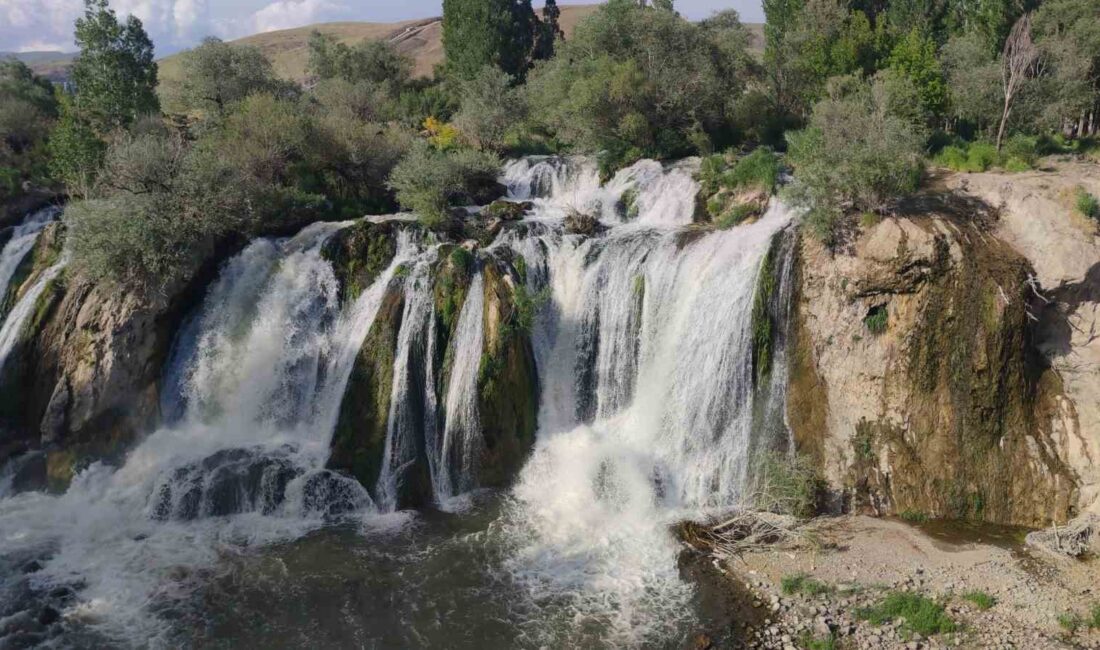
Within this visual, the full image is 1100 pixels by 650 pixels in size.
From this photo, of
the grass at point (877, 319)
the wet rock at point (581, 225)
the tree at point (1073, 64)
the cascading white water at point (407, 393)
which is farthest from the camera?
the tree at point (1073, 64)

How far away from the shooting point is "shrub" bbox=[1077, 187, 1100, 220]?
50.6ft

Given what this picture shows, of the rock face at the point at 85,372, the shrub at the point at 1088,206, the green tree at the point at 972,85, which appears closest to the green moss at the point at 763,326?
the shrub at the point at 1088,206

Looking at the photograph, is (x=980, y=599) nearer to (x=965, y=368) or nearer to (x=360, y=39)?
(x=965, y=368)

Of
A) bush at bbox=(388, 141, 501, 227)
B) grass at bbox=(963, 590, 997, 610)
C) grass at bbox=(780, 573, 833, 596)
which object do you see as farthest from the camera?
bush at bbox=(388, 141, 501, 227)

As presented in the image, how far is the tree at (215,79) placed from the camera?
120ft

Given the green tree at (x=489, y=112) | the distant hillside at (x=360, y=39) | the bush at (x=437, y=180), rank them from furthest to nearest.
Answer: the distant hillside at (x=360, y=39)
the green tree at (x=489, y=112)
the bush at (x=437, y=180)

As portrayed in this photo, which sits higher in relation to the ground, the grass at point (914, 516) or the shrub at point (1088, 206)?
the shrub at point (1088, 206)

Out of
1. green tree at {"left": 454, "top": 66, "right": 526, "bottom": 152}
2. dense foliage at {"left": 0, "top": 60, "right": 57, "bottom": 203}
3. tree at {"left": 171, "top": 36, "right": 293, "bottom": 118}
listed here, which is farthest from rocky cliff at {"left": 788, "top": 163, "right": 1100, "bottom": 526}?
tree at {"left": 171, "top": 36, "right": 293, "bottom": 118}

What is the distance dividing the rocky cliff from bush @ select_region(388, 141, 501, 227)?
12350 millimetres

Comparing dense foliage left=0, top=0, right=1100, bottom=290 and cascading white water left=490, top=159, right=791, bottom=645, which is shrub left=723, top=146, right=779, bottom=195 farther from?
cascading white water left=490, top=159, right=791, bottom=645

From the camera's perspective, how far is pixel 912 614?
12539mm

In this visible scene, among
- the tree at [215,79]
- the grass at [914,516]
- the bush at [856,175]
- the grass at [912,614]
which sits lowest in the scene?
the grass at [912,614]

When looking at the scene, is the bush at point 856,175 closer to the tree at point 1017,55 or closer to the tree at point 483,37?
the tree at point 1017,55

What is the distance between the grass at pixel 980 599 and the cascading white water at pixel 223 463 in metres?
13.2
